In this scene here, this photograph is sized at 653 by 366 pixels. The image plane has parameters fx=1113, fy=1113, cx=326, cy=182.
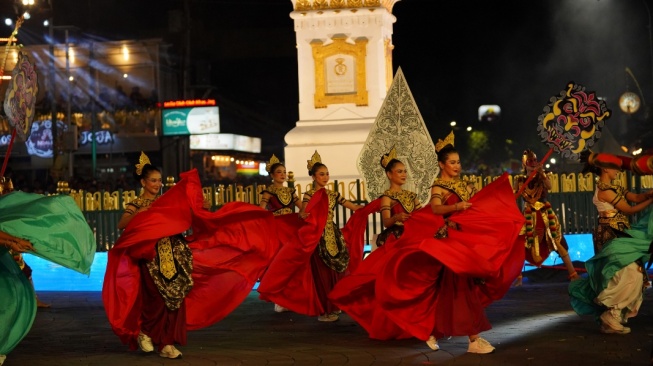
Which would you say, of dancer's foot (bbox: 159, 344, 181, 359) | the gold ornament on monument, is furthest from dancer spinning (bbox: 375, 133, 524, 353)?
the gold ornament on monument

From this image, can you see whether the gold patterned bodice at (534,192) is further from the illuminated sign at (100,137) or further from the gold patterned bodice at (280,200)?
the illuminated sign at (100,137)

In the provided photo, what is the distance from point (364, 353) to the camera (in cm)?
909

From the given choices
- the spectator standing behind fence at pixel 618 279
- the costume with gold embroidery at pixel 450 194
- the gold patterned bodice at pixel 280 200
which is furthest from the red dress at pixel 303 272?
the spectator standing behind fence at pixel 618 279

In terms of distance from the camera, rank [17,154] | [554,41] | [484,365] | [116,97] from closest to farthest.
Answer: [484,365] → [554,41] → [17,154] → [116,97]

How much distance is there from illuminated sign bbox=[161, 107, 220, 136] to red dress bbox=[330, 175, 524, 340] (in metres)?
32.8

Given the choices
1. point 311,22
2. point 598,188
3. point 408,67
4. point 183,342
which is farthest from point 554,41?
point 183,342

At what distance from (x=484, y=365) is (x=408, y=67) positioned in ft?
93.8

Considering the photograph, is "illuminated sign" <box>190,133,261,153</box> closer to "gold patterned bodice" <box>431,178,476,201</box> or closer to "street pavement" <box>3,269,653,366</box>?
"street pavement" <box>3,269,653,366</box>

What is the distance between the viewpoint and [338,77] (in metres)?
19.5

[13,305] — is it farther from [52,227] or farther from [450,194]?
[450,194]

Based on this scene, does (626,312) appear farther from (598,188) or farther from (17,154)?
(17,154)

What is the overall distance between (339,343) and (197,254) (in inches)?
59.4

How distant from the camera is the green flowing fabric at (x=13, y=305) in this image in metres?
8.29

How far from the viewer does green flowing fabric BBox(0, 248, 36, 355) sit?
8.29m
